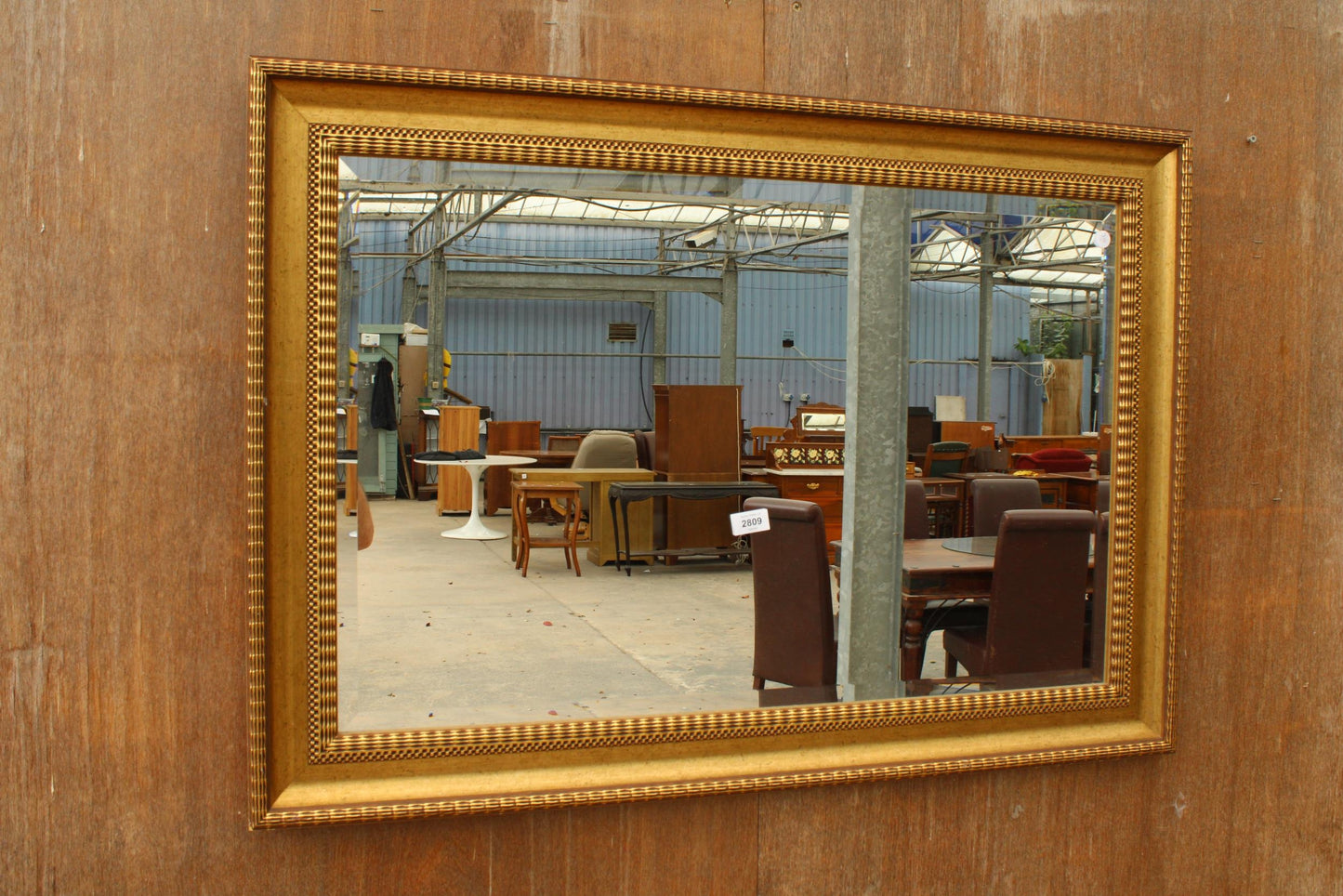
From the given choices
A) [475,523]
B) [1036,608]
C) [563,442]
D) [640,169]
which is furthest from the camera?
[563,442]

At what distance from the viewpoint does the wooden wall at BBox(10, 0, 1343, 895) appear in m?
1.51

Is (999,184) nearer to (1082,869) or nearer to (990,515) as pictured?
(990,515)

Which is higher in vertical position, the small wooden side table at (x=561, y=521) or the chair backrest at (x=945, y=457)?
the chair backrest at (x=945, y=457)

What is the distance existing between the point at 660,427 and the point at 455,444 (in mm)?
572

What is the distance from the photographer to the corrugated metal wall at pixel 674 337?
2020 millimetres

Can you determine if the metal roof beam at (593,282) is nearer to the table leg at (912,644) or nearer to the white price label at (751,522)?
the white price label at (751,522)

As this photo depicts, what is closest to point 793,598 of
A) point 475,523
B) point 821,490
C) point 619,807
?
point 821,490

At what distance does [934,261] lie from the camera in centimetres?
206

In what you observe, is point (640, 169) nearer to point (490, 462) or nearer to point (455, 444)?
point (490, 462)

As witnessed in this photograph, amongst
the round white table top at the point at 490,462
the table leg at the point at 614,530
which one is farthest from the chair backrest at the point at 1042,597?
the round white table top at the point at 490,462

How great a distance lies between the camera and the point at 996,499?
245 centimetres

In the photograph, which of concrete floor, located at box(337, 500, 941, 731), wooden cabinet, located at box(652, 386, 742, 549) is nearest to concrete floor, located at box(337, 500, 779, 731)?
concrete floor, located at box(337, 500, 941, 731)

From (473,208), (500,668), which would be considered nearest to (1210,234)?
(473,208)

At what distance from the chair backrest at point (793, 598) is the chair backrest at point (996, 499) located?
1.39ft
